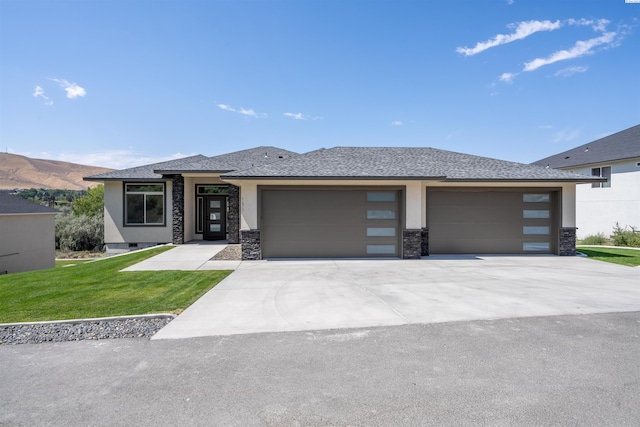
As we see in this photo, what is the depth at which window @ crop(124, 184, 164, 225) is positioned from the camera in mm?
15438

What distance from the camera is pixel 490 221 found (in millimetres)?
12562

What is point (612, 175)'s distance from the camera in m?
19.4

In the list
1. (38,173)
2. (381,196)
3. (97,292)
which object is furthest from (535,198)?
(38,173)

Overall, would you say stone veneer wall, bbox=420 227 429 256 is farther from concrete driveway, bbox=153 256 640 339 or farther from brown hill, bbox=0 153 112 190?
brown hill, bbox=0 153 112 190

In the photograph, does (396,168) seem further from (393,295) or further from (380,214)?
(393,295)

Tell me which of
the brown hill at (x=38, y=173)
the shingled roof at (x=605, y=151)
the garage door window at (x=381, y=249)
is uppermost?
the brown hill at (x=38, y=173)

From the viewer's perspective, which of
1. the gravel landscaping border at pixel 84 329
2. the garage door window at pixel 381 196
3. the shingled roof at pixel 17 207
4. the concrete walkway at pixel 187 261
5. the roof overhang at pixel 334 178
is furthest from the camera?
the shingled roof at pixel 17 207

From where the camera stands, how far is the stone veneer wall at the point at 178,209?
14.8 m

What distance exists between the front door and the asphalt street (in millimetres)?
12125

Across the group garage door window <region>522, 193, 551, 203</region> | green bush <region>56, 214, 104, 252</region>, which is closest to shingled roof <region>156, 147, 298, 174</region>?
garage door window <region>522, 193, 551, 203</region>

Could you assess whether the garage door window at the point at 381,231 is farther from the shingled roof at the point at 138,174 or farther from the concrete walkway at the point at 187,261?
the shingled roof at the point at 138,174

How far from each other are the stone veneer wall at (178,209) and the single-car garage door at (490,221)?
10.8m

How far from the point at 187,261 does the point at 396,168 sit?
809 cm

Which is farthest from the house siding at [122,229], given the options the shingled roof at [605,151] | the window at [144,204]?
the shingled roof at [605,151]
